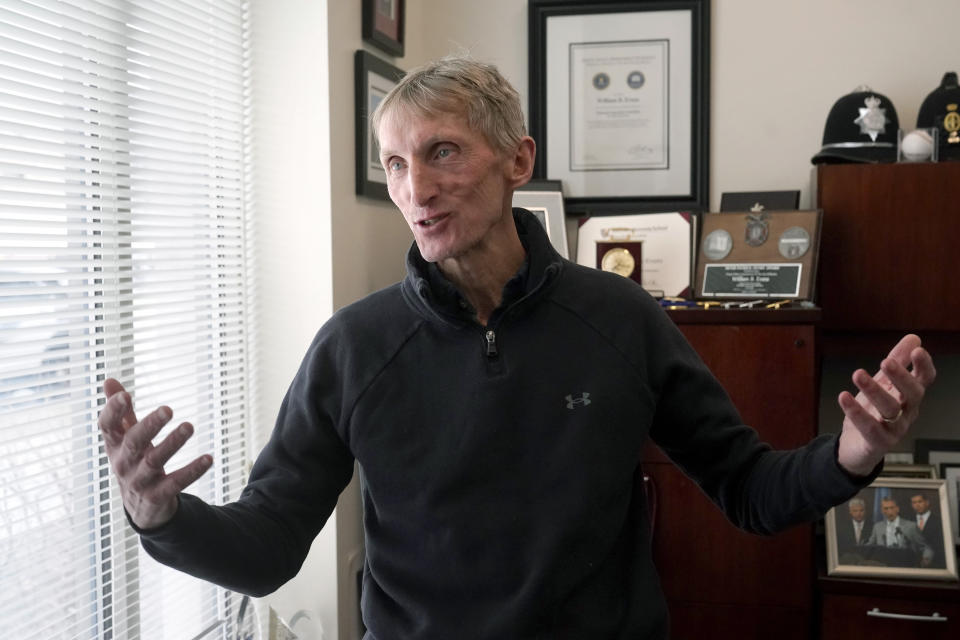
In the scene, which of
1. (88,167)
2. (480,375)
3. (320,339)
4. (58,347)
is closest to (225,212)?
(88,167)

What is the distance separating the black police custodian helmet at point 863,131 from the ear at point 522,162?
1.45 metres

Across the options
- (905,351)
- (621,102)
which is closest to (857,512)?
(621,102)

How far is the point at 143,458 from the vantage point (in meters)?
1.04

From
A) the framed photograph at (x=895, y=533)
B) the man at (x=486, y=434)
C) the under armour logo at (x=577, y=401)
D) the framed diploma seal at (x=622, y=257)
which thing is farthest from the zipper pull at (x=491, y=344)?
the framed photograph at (x=895, y=533)

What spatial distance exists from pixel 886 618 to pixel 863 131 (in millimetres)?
1381

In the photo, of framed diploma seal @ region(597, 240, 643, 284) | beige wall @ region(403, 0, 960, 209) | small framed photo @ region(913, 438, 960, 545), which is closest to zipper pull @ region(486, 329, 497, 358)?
framed diploma seal @ region(597, 240, 643, 284)

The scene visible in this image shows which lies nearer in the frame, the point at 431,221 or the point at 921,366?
the point at 921,366

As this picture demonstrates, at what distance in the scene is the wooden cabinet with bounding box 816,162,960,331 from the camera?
8.09 feet

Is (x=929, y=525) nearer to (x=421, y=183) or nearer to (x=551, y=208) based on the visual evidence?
(x=551, y=208)

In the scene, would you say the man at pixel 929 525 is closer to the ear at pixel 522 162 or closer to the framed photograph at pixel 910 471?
the framed photograph at pixel 910 471

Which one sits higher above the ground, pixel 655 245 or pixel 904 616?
pixel 655 245

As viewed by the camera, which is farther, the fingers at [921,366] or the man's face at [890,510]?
the man's face at [890,510]

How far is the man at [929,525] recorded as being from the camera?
2.46 metres

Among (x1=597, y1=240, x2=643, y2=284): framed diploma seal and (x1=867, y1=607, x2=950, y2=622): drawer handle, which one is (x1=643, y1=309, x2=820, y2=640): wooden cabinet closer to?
(x1=867, y1=607, x2=950, y2=622): drawer handle
